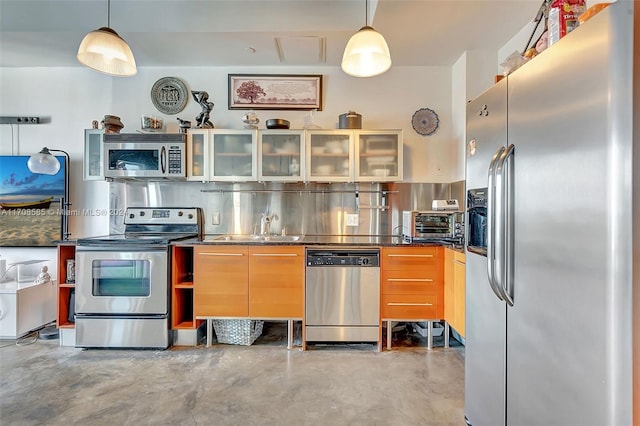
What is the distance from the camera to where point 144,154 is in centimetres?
289

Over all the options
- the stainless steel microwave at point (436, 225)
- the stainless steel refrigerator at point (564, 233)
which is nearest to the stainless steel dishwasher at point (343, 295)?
the stainless steel microwave at point (436, 225)

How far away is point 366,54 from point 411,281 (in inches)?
69.7

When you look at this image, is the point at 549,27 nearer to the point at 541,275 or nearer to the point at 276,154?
the point at 541,275

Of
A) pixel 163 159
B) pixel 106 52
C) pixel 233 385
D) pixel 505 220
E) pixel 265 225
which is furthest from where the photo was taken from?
pixel 265 225

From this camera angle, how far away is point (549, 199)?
1023 millimetres

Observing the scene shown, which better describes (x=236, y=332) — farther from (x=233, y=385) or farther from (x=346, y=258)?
(x=346, y=258)

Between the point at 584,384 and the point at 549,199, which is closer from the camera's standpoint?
the point at 584,384

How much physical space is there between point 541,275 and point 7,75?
16.3 ft

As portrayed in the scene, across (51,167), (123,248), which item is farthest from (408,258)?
→ (51,167)

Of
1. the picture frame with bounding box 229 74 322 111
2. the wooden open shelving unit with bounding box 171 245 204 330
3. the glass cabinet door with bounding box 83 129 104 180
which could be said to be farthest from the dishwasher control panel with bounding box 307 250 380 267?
the glass cabinet door with bounding box 83 129 104 180

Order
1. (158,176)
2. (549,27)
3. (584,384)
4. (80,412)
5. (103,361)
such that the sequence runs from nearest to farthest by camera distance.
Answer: (584,384) → (549,27) → (80,412) → (103,361) → (158,176)

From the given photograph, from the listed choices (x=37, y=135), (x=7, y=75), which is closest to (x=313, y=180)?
(x=37, y=135)

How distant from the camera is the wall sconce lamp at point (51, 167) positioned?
283 centimetres

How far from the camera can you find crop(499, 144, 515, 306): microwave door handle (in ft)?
3.94
